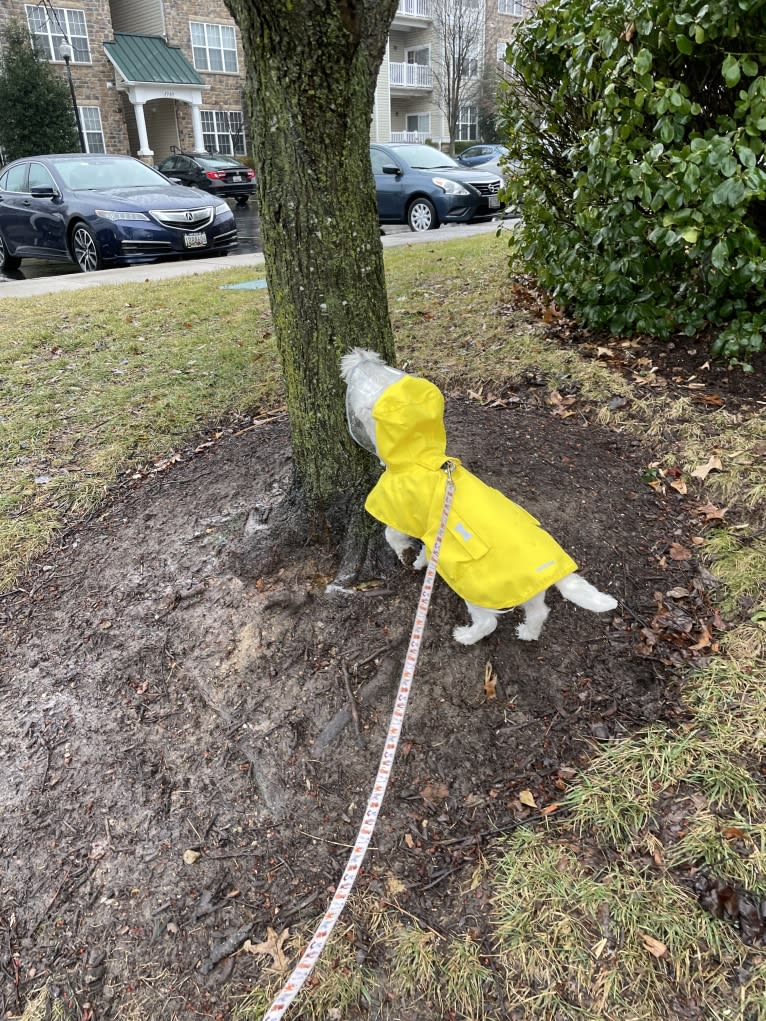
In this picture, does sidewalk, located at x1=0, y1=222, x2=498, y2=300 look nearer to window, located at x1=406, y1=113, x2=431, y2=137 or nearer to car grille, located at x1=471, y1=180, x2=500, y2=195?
car grille, located at x1=471, y1=180, x2=500, y2=195

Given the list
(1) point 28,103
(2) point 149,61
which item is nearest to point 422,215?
(1) point 28,103

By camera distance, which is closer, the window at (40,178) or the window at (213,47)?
the window at (40,178)

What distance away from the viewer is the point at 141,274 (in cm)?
898

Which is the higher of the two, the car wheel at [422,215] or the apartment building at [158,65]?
the apartment building at [158,65]

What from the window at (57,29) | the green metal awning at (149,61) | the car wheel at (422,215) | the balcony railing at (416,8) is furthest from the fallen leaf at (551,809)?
the balcony railing at (416,8)

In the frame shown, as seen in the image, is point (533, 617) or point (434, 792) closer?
point (434, 792)

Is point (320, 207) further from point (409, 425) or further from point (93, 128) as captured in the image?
point (93, 128)

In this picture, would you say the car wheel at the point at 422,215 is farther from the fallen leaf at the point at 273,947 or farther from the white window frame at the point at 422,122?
the white window frame at the point at 422,122

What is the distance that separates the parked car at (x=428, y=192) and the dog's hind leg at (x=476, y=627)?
455 inches

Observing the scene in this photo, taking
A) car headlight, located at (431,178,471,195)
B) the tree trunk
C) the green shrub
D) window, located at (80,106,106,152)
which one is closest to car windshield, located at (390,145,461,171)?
car headlight, located at (431,178,471,195)

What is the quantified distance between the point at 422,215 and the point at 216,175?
1039 cm

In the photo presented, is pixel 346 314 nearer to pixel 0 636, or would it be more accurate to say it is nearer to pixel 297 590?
pixel 297 590

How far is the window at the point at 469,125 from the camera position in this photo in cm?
3642

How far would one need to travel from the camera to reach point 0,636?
9.59ft
